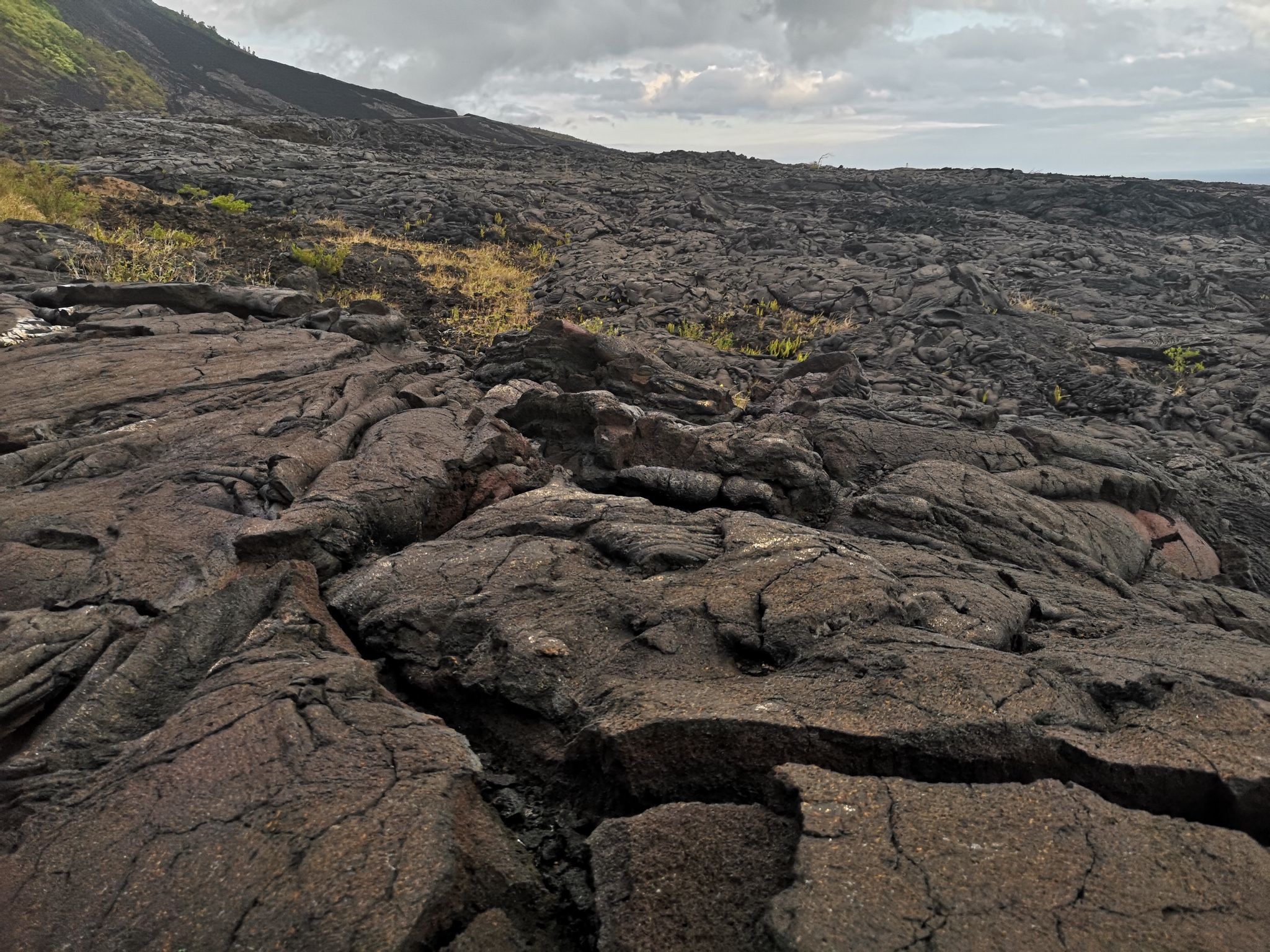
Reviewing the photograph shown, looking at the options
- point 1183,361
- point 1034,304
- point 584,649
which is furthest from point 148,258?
point 1183,361

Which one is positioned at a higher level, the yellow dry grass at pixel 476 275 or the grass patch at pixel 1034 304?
the yellow dry grass at pixel 476 275

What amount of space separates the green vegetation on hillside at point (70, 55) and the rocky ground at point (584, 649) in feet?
157

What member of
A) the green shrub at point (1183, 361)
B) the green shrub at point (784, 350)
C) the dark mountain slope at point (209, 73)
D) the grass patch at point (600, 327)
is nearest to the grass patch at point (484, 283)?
the grass patch at point (600, 327)

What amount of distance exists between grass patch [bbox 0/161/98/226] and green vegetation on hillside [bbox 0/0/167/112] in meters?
32.5

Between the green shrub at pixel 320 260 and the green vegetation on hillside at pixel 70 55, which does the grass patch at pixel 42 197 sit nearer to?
the green shrub at pixel 320 260

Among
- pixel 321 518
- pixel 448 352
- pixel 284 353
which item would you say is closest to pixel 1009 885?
pixel 321 518

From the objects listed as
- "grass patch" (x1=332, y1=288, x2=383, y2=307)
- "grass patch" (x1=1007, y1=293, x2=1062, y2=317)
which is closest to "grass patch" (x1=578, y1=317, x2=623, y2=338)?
"grass patch" (x1=332, y1=288, x2=383, y2=307)

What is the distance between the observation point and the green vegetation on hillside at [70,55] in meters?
46.4

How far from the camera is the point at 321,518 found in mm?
6582

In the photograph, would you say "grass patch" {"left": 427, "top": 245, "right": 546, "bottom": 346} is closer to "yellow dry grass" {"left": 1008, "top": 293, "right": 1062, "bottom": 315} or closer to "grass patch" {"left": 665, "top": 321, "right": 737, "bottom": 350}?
"grass patch" {"left": 665, "top": 321, "right": 737, "bottom": 350}

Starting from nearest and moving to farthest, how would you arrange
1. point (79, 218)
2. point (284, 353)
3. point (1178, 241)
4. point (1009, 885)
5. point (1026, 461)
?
point (1009, 885)
point (1026, 461)
point (284, 353)
point (79, 218)
point (1178, 241)

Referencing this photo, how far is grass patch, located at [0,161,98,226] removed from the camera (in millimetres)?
16469

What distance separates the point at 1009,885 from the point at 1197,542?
27.6ft

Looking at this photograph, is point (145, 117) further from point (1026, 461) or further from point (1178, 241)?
point (1178, 241)
